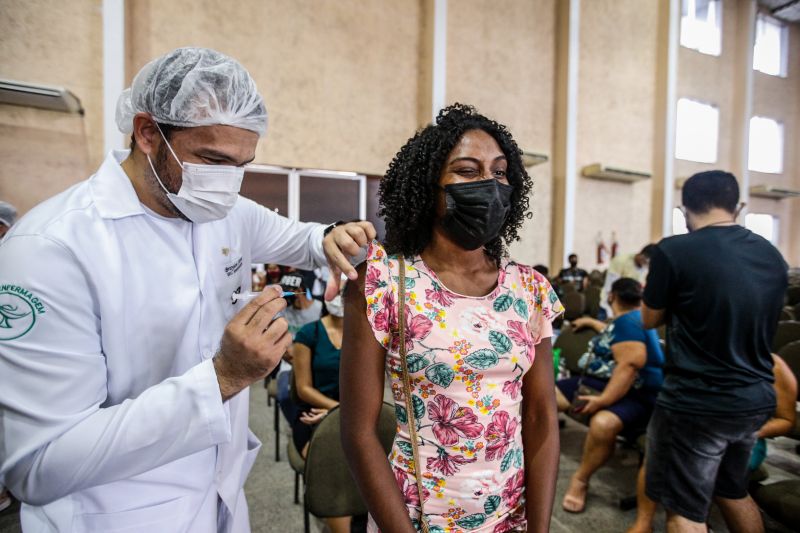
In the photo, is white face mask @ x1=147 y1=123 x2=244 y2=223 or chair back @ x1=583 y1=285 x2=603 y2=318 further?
chair back @ x1=583 y1=285 x2=603 y2=318

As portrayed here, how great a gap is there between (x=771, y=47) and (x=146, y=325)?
17.6 m

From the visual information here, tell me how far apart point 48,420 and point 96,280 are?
267 mm

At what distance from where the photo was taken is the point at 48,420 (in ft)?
2.25

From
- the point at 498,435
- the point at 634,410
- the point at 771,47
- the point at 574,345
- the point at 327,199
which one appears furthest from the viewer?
the point at 771,47

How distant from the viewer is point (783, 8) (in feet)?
38.1

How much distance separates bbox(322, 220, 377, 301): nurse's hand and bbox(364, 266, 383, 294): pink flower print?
59 mm

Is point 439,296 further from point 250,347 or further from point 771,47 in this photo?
point 771,47

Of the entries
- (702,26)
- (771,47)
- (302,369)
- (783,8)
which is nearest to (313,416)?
(302,369)

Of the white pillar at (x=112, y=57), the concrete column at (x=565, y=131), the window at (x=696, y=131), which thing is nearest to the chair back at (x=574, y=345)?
the concrete column at (x=565, y=131)

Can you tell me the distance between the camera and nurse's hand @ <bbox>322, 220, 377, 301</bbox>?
106 centimetres

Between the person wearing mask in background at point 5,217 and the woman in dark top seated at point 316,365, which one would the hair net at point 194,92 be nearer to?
the woman in dark top seated at point 316,365

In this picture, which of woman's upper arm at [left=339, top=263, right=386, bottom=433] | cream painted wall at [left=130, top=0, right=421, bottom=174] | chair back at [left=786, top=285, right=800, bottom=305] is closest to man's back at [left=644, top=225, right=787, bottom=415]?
woman's upper arm at [left=339, top=263, right=386, bottom=433]

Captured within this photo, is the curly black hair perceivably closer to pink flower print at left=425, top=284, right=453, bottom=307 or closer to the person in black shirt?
pink flower print at left=425, top=284, right=453, bottom=307

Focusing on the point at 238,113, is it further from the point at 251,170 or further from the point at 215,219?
the point at 251,170
